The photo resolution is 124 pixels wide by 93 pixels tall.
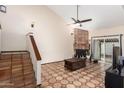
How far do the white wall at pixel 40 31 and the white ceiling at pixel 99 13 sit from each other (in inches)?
34.1

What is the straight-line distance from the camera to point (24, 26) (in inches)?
211

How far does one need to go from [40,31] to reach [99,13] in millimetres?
3409

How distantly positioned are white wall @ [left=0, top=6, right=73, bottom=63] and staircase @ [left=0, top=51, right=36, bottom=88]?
1.95 meters

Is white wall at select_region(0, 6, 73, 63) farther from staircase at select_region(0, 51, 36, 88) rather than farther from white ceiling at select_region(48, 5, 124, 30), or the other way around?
staircase at select_region(0, 51, 36, 88)

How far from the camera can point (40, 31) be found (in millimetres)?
5984

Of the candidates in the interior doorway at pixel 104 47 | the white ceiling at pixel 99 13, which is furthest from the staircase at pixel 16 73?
the interior doorway at pixel 104 47

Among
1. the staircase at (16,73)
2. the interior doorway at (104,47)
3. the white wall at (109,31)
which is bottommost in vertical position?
the staircase at (16,73)

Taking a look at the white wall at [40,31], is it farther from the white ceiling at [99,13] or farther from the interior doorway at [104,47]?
the interior doorway at [104,47]

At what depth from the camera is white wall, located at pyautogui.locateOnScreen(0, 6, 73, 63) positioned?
490cm

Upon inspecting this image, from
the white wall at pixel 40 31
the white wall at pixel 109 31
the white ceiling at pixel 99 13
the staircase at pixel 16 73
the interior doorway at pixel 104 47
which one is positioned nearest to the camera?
the staircase at pixel 16 73

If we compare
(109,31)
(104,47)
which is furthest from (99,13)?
(104,47)

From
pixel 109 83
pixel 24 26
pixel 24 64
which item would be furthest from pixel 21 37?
pixel 109 83

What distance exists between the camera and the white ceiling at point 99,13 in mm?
4781
